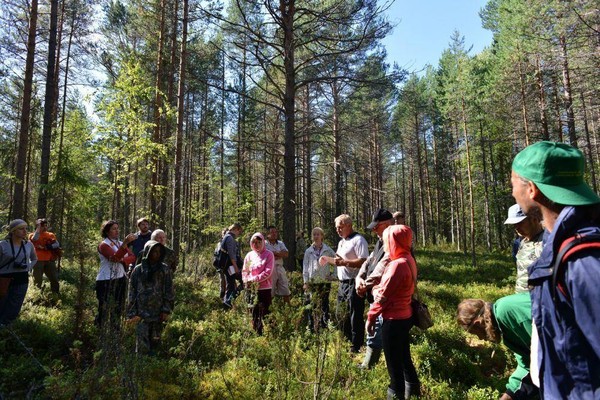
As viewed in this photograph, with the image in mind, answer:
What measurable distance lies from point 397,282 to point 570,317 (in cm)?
232

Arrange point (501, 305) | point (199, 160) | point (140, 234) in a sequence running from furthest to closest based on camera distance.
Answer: point (199, 160)
point (140, 234)
point (501, 305)

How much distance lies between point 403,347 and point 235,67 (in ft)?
71.8

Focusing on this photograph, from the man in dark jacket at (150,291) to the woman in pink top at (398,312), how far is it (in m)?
2.88

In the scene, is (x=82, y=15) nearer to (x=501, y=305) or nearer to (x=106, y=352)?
(x=106, y=352)

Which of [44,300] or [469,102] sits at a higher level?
[469,102]

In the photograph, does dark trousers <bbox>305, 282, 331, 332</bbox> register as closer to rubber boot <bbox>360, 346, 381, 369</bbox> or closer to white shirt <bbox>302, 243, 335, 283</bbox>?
white shirt <bbox>302, 243, 335, 283</bbox>

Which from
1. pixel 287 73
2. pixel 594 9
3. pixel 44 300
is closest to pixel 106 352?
pixel 44 300

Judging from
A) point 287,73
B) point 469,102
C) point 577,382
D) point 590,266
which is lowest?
point 577,382

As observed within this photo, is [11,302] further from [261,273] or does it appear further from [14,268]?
[261,273]

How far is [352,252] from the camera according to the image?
5.39 meters

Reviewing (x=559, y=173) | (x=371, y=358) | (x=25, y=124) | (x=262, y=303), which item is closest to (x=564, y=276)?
(x=559, y=173)

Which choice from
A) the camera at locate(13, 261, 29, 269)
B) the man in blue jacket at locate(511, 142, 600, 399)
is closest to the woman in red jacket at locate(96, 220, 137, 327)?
the camera at locate(13, 261, 29, 269)

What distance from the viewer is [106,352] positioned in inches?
123

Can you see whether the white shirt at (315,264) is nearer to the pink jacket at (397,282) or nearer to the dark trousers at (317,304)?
the dark trousers at (317,304)
